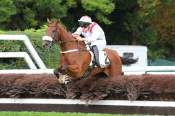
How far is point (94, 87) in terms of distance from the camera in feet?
55.9

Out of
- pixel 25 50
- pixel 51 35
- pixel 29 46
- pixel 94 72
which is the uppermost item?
pixel 51 35

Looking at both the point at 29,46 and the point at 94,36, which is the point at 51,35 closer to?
the point at 94,36

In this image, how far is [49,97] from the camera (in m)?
17.6

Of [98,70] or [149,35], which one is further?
[149,35]

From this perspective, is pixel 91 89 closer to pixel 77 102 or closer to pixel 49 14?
pixel 77 102

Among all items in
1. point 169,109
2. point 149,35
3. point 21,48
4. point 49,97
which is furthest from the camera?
point 149,35

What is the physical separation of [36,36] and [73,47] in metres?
5.86

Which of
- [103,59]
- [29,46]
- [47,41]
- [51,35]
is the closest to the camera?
[47,41]

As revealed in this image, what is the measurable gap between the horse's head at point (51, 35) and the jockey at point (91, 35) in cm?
70

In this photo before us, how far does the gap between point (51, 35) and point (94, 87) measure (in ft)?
5.44

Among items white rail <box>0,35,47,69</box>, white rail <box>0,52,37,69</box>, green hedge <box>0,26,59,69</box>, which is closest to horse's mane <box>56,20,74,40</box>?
white rail <box>0,35,47,69</box>

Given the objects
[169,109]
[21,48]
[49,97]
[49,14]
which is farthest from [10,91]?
[49,14]

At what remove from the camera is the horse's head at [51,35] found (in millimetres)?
17016

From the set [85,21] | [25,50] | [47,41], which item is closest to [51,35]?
[47,41]
